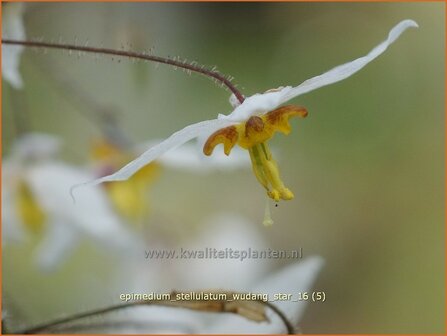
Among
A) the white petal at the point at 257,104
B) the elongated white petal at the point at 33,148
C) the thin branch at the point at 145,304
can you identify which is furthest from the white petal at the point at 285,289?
the elongated white petal at the point at 33,148

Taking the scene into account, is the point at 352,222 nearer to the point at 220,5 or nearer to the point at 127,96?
the point at 127,96

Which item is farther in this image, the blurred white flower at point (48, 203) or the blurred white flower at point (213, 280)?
the blurred white flower at point (48, 203)

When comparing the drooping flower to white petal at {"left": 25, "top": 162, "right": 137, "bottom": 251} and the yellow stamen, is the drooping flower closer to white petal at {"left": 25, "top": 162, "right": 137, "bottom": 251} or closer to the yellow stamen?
the yellow stamen

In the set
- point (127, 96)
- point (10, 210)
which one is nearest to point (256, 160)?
point (10, 210)

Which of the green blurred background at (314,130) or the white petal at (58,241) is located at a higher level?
the green blurred background at (314,130)

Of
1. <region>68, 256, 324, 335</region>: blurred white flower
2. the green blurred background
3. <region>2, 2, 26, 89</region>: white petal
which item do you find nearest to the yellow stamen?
<region>68, 256, 324, 335</region>: blurred white flower

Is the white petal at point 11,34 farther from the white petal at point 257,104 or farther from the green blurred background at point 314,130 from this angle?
the green blurred background at point 314,130

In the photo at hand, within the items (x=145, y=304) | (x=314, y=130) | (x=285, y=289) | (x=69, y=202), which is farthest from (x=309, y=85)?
(x=314, y=130)

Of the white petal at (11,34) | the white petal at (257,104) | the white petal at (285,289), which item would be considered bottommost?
the white petal at (257,104)
